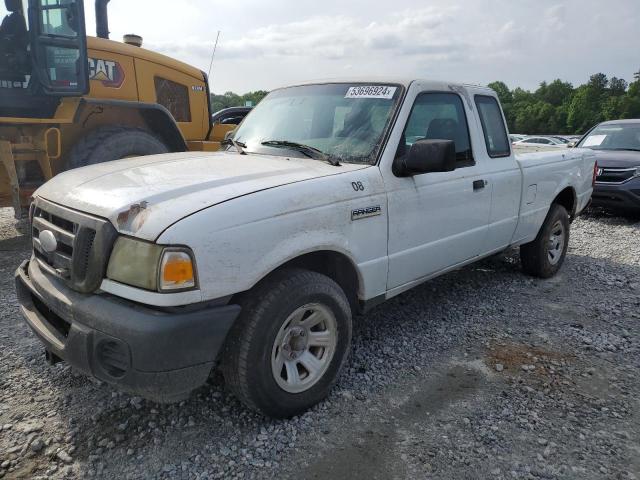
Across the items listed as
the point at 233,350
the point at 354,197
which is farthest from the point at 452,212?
the point at 233,350

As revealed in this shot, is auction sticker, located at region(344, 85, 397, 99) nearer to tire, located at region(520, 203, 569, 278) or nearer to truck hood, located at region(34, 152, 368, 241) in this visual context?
truck hood, located at region(34, 152, 368, 241)

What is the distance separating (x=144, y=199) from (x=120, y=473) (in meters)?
1.30

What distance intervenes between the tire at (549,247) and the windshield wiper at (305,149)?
2.99 m

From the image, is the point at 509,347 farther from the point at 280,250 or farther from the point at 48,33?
the point at 48,33

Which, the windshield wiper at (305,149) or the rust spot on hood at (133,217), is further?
the windshield wiper at (305,149)

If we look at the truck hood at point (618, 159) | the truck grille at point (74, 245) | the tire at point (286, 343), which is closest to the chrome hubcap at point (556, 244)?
the tire at point (286, 343)

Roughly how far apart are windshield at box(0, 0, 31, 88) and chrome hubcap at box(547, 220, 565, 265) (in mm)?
5886

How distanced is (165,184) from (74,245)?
0.53m

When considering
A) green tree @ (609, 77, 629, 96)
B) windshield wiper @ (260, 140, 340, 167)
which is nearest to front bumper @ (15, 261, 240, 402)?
windshield wiper @ (260, 140, 340, 167)

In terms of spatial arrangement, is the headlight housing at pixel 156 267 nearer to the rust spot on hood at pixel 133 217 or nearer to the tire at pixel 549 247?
the rust spot on hood at pixel 133 217

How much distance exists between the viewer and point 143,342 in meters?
2.16

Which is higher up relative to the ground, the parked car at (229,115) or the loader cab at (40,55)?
the loader cab at (40,55)

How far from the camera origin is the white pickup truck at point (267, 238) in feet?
7.41

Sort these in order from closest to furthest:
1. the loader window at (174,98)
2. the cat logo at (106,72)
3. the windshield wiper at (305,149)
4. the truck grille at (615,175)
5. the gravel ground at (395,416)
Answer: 1. the gravel ground at (395,416)
2. the windshield wiper at (305,149)
3. the cat logo at (106,72)
4. the loader window at (174,98)
5. the truck grille at (615,175)
